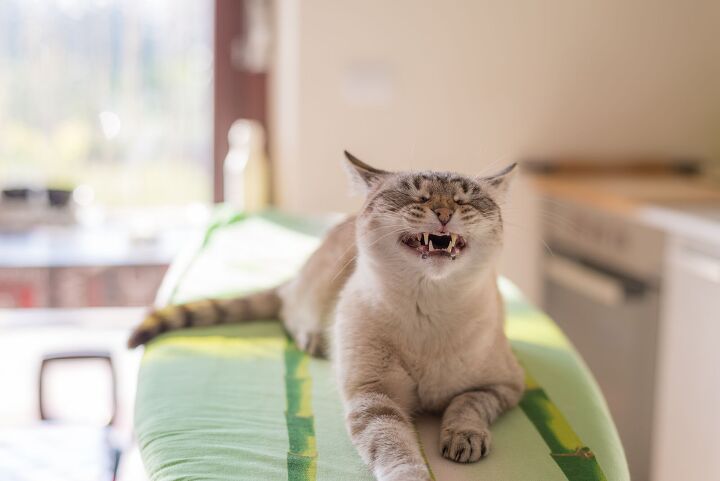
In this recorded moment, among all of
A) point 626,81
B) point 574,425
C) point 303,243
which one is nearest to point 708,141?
point 626,81

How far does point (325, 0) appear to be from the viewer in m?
3.01

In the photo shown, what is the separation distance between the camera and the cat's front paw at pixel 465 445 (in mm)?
1139

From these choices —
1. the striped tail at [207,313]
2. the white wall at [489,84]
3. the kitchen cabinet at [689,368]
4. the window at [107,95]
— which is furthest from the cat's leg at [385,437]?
the window at [107,95]

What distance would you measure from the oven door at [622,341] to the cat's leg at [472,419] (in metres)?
1.39

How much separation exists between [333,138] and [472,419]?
2046mm

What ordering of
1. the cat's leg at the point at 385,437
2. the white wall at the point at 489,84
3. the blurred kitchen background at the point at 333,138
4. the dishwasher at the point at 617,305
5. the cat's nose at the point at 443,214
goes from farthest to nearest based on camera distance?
the white wall at the point at 489,84
the blurred kitchen background at the point at 333,138
the dishwasher at the point at 617,305
the cat's nose at the point at 443,214
the cat's leg at the point at 385,437

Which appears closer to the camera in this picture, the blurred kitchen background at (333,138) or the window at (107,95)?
the blurred kitchen background at (333,138)

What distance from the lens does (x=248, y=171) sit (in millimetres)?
3287

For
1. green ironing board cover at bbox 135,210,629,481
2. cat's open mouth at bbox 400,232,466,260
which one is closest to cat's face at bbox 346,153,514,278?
cat's open mouth at bbox 400,232,466,260

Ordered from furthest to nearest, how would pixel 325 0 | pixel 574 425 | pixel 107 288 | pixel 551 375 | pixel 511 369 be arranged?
pixel 325 0
pixel 107 288
pixel 551 375
pixel 511 369
pixel 574 425

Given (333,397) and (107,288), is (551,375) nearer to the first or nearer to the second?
(333,397)

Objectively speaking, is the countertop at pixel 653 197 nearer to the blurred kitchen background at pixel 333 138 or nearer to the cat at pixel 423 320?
the blurred kitchen background at pixel 333 138

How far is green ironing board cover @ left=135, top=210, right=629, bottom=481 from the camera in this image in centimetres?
112

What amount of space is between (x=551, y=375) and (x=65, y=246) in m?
2.04
